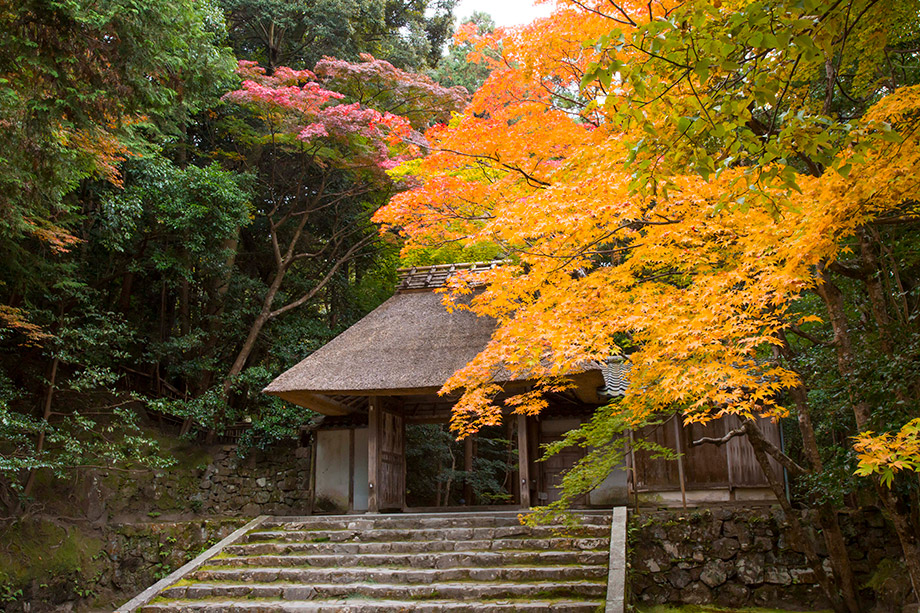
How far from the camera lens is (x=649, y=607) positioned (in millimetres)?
7723

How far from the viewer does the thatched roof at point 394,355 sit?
9398 millimetres

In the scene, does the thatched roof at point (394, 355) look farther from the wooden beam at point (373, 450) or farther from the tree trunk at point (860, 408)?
the tree trunk at point (860, 408)

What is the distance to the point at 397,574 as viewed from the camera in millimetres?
A: 7105

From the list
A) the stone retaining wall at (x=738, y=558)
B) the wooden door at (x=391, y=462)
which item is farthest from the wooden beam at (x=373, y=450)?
the stone retaining wall at (x=738, y=558)

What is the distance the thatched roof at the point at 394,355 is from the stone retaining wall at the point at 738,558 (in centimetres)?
336

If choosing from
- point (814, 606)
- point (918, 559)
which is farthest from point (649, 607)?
point (918, 559)

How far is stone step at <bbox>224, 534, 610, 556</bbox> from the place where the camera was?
24.1 ft

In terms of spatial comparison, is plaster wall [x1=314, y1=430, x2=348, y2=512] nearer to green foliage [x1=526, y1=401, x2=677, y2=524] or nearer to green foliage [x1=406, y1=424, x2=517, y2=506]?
green foliage [x1=406, y1=424, x2=517, y2=506]

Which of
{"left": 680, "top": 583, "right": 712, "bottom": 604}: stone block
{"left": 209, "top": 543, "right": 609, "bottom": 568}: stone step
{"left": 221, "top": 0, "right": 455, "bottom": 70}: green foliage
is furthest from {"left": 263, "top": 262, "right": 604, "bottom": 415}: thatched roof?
{"left": 221, "top": 0, "right": 455, "bottom": 70}: green foliage

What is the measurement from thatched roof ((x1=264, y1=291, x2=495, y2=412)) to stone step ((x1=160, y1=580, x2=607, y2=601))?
2.90 m

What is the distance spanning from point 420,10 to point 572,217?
1431 centimetres

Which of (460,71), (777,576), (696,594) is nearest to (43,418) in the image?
(696,594)

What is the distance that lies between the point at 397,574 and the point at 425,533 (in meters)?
1.09

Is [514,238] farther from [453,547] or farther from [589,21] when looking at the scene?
[453,547]
